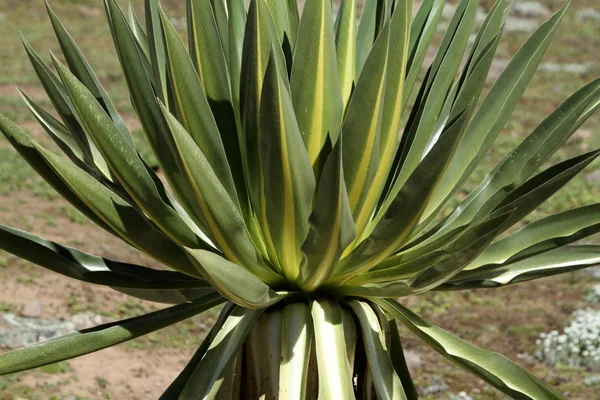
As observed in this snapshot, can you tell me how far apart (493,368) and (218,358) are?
2.47 feet

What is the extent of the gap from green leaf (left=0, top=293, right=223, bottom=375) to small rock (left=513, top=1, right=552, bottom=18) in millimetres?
15822

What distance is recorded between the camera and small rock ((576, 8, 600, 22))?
1784cm

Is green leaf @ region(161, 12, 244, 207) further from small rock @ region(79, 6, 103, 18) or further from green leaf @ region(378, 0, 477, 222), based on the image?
small rock @ region(79, 6, 103, 18)

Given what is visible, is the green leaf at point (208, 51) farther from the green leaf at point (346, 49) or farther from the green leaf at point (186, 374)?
the green leaf at point (186, 374)

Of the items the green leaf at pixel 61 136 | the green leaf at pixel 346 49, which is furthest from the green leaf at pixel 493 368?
the green leaf at pixel 61 136

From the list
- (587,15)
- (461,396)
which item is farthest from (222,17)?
(587,15)

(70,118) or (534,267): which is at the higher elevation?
(70,118)

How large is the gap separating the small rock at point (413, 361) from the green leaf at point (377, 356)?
126 inches

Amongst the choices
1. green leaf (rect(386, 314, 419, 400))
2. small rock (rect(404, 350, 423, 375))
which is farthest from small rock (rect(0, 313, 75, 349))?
green leaf (rect(386, 314, 419, 400))

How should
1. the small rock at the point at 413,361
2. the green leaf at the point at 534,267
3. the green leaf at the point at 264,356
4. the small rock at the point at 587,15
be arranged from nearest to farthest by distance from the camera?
the green leaf at the point at 264,356 < the green leaf at the point at 534,267 < the small rock at the point at 413,361 < the small rock at the point at 587,15

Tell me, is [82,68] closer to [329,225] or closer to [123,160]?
[123,160]

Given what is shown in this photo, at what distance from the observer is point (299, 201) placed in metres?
2.63

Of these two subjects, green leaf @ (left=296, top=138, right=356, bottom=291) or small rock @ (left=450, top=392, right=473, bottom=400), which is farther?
small rock @ (left=450, top=392, right=473, bottom=400)

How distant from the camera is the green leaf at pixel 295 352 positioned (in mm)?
2650
